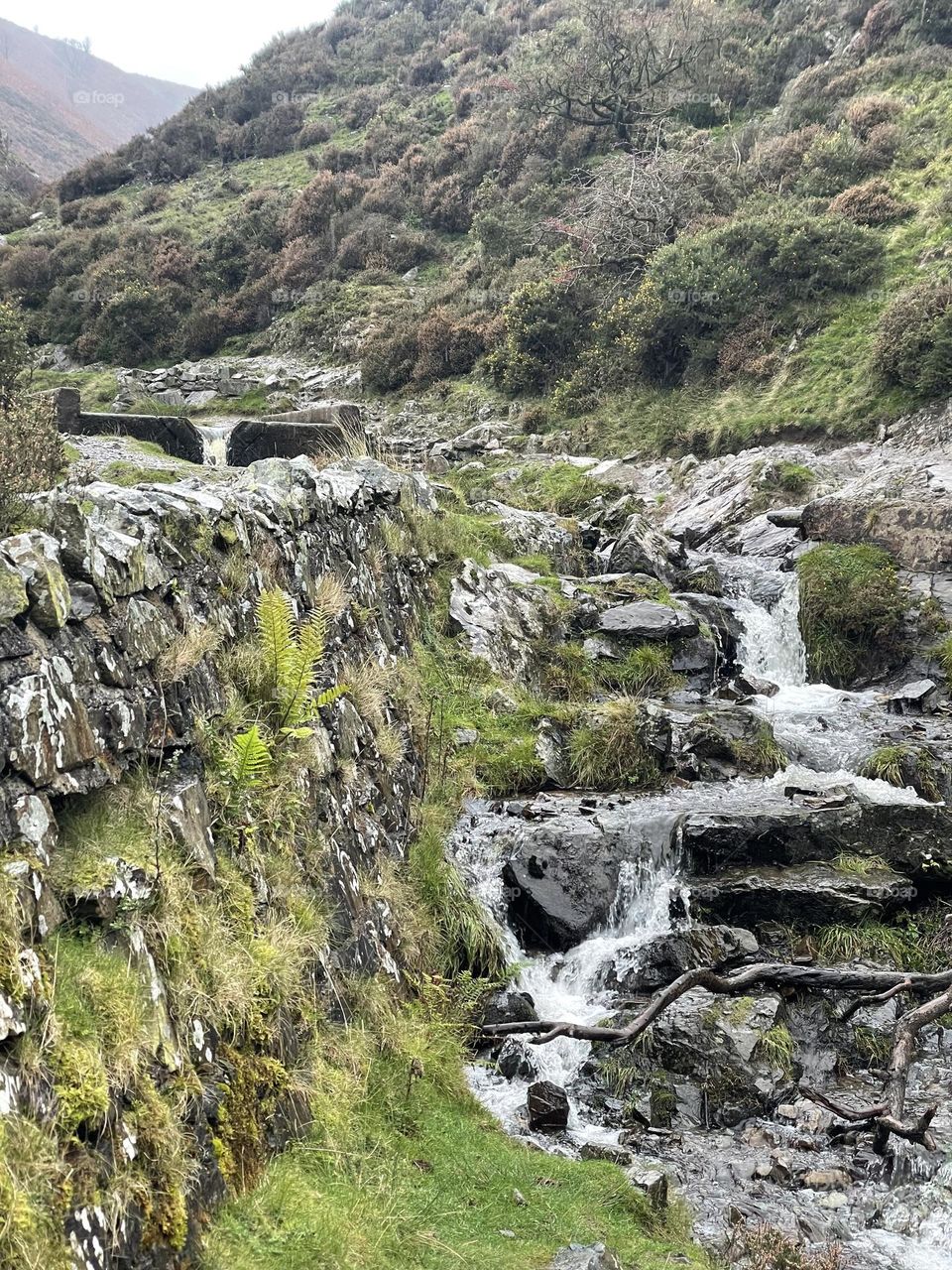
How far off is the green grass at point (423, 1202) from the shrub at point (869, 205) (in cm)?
2507

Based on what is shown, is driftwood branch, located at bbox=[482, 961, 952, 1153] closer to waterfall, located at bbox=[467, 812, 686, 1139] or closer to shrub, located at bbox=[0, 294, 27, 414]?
waterfall, located at bbox=[467, 812, 686, 1139]

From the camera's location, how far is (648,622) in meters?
13.0

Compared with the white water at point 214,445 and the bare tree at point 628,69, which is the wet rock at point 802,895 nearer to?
the white water at point 214,445

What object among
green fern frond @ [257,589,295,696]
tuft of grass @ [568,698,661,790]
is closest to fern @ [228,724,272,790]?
green fern frond @ [257,589,295,696]

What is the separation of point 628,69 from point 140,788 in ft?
133

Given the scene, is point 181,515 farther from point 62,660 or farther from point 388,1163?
point 388,1163

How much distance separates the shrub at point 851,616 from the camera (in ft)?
44.5

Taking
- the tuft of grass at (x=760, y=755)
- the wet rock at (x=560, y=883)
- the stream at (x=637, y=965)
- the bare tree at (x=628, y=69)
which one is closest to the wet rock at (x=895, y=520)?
the stream at (x=637, y=965)

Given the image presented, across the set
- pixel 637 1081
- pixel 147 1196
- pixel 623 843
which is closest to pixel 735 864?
pixel 623 843

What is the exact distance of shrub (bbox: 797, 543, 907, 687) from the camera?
13562mm

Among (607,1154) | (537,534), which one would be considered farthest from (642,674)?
(607,1154)

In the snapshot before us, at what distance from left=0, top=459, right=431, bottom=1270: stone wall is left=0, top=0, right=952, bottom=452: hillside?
16762 millimetres

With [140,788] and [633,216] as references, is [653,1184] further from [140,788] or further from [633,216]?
[633,216]

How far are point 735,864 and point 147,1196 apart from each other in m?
6.85
